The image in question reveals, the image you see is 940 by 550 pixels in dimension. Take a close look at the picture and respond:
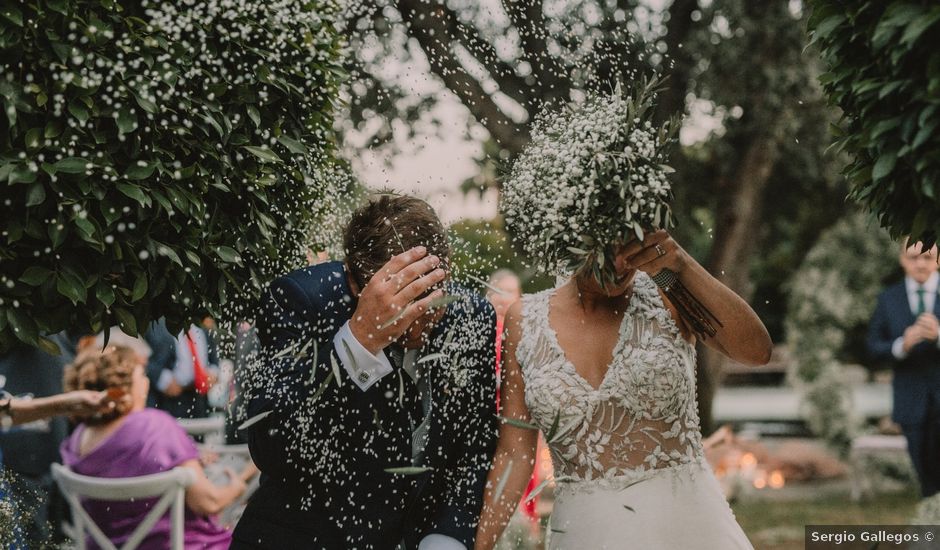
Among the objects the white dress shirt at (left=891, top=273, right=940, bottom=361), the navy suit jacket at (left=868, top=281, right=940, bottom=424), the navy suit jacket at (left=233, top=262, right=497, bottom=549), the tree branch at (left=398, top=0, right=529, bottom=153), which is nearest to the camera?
the navy suit jacket at (left=233, top=262, right=497, bottom=549)

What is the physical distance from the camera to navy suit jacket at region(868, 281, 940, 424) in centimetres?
684

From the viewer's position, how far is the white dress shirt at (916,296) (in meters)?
6.99

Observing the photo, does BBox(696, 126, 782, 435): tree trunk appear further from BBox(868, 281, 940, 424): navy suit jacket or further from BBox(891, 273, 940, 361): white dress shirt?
BBox(891, 273, 940, 361): white dress shirt

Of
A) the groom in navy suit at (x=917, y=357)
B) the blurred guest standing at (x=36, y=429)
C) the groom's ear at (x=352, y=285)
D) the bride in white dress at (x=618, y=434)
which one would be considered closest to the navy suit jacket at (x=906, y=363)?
the groom in navy suit at (x=917, y=357)

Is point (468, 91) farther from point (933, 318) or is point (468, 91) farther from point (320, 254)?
point (933, 318)

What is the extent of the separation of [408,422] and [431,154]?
2.94 feet

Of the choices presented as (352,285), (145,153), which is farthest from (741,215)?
(145,153)

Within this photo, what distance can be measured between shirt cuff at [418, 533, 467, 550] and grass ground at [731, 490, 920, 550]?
6092 mm

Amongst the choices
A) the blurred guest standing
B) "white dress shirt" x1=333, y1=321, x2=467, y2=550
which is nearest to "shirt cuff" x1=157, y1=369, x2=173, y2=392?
the blurred guest standing

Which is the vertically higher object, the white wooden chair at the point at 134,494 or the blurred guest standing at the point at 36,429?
the blurred guest standing at the point at 36,429

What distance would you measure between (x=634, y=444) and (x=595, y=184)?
0.89 m

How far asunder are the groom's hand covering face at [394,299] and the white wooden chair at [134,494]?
6.56 feet

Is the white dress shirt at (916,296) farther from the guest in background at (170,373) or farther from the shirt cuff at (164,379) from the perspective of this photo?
the shirt cuff at (164,379)

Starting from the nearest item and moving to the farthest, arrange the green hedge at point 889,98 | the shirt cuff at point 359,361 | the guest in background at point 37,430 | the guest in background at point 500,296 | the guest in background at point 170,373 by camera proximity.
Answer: the green hedge at point 889,98 < the shirt cuff at point 359,361 < the guest in background at point 500,296 < the guest in background at point 37,430 < the guest in background at point 170,373
